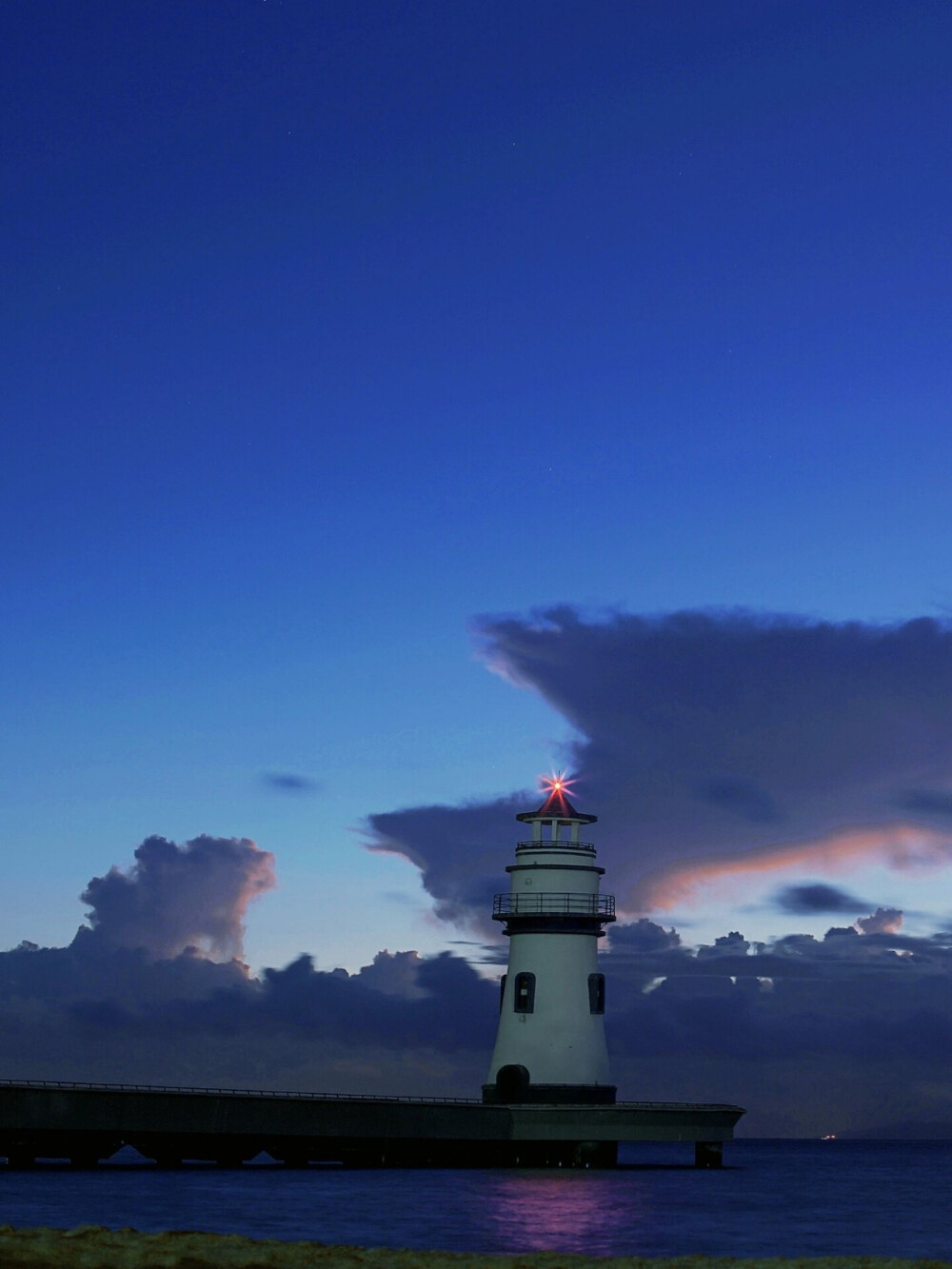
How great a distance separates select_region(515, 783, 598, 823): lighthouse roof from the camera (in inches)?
2576

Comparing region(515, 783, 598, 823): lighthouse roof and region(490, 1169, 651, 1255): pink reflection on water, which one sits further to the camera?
region(515, 783, 598, 823): lighthouse roof

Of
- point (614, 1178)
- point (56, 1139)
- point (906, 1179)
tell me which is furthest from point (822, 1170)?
point (56, 1139)

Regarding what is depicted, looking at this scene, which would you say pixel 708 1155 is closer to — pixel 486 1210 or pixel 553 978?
pixel 553 978

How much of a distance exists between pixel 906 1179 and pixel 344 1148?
47.6 m

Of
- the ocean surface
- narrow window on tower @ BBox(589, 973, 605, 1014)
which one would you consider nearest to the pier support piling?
the ocean surface

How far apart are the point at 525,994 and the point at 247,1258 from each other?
35.7 meters

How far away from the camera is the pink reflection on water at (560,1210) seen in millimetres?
42934

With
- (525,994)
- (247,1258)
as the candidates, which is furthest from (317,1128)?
(247,1258)

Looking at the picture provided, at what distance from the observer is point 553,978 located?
64562 millimetres

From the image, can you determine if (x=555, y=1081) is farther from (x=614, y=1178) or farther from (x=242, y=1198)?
(x=242, y=1198)

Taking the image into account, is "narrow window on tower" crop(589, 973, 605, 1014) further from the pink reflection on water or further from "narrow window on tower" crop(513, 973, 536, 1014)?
the pink reflection on water

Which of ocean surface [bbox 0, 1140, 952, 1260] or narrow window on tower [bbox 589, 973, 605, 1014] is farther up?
narrow window on tower [bbox 589, 973, 605, 1014]

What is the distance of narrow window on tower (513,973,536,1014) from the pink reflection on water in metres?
6.05

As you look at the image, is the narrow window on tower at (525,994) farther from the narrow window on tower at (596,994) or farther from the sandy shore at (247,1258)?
the sandy shore at (247,1258)
